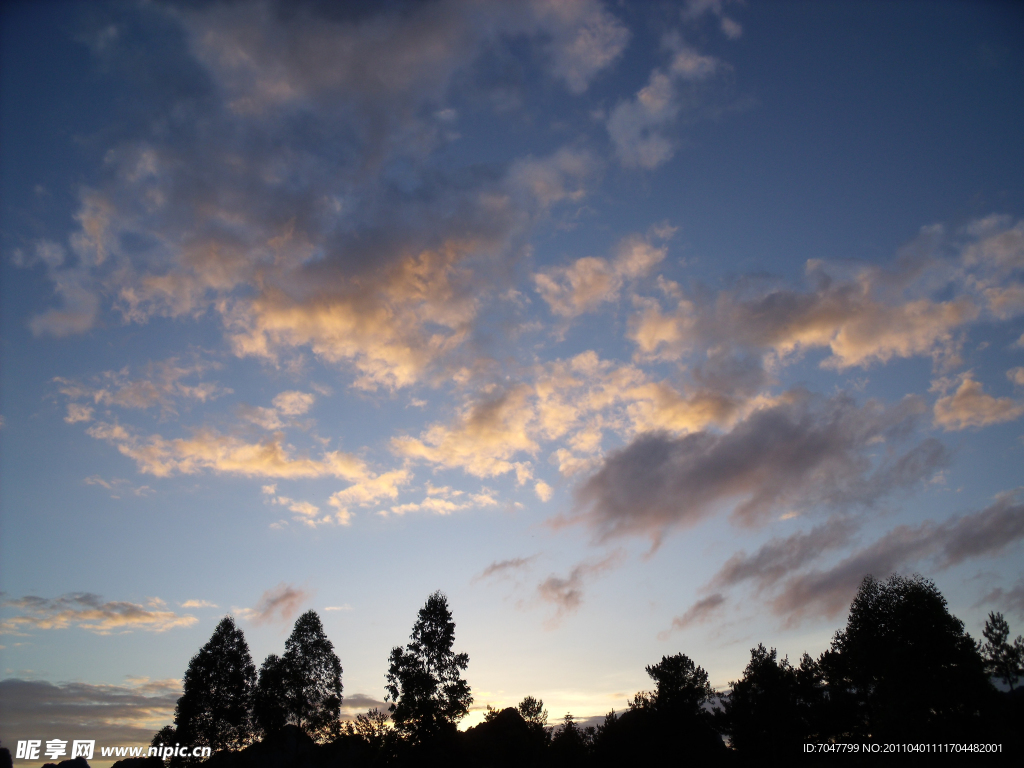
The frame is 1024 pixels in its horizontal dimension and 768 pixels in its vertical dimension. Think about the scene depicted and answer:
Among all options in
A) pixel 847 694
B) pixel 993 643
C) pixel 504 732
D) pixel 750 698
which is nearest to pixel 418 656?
pixel 504 732

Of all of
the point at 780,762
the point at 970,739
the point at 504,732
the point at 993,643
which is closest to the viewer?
the point at 970,739

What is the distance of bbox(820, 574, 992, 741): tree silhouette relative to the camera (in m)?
51.0

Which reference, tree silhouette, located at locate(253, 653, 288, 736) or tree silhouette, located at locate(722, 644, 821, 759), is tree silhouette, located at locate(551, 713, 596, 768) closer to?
tree silhouette, located at locate(722, 644, 821, 759)

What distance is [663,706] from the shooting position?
2266 inches

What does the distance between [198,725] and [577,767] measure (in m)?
39.9

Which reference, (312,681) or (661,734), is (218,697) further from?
(661,734)

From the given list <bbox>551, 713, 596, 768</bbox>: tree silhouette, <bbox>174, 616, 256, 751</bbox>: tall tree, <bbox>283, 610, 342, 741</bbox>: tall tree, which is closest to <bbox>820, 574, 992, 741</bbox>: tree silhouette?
<bbox>551, 713, 596, 768</bbox>: tree silhouette

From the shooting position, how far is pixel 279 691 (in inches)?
1999

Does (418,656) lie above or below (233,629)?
below

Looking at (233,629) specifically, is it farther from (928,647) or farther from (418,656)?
(928,647)

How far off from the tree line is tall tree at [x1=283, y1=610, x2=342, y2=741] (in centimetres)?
10

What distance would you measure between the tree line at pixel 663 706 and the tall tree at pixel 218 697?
0.10 m

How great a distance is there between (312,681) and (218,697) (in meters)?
9.64

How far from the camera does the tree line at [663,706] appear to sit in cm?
5022
